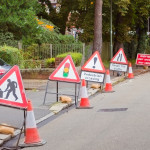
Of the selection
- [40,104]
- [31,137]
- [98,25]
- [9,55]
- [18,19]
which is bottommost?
[40,104]

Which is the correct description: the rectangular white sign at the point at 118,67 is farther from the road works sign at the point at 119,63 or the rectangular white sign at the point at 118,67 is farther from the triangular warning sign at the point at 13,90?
the triangular warning sign at the point at 13,90

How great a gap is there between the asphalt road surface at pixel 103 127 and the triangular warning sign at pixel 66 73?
96 cm

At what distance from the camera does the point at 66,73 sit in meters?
12.9

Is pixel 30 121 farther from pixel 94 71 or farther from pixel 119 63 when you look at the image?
pixel 119 63

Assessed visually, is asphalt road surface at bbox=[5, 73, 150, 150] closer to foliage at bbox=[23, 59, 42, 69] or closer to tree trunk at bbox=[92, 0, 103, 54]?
foliage at bbox=[23, 59, 42, 69]

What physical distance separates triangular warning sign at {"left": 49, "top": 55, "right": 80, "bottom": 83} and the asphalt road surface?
960 mm

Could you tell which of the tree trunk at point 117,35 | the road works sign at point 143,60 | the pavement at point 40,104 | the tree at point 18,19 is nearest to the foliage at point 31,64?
the pavement at point 40,104

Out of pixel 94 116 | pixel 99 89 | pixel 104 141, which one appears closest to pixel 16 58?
pixel 99 89

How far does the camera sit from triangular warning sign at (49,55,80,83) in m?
12.9

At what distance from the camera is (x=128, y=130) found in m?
9.16

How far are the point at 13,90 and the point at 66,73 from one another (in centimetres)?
424

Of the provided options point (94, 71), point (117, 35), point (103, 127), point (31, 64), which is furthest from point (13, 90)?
point (117, 35)

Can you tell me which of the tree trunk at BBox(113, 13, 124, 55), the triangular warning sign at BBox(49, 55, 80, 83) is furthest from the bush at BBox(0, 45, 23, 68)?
the tree trunk at BBox(113, 13, 124, 55)

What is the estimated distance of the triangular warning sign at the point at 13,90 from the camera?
28.5 ft
